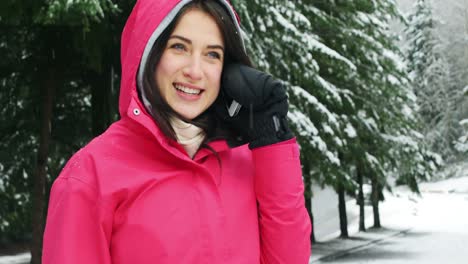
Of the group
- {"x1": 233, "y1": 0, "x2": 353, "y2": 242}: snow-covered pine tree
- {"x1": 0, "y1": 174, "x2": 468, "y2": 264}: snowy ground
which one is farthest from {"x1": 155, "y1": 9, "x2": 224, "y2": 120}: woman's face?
{"x1": 0, "y1": 174, "x2": 468, "y2": 264}: snowy ground

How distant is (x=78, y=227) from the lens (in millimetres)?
1946

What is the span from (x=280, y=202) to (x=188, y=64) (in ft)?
1.73

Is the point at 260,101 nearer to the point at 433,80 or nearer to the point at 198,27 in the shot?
the point at 198,27

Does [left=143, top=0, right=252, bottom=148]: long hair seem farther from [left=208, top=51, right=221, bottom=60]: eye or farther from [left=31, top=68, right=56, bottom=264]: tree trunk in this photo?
[left=31, top=68, right=56, bottom=264]: tree trunk

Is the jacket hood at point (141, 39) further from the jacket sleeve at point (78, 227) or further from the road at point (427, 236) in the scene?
the road at point (427, 236)

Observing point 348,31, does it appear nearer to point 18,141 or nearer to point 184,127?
point 18,141

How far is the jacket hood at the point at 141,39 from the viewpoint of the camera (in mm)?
2102

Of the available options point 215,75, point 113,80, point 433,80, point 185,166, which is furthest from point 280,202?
point 433,80

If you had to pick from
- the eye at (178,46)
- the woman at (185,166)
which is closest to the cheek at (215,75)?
the woman at (185,166)

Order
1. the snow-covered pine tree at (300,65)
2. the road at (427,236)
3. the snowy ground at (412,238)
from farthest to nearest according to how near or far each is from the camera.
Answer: the snowy ground at (412,238) → the road at (427,236) → the snow-covered pine tree at (300,65)

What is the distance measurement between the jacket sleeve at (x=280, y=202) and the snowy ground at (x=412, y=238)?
15.3m

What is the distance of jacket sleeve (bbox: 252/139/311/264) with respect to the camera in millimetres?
2148

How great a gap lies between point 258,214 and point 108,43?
25.6ft

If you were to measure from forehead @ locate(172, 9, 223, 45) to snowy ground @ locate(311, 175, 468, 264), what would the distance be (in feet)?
51.0
